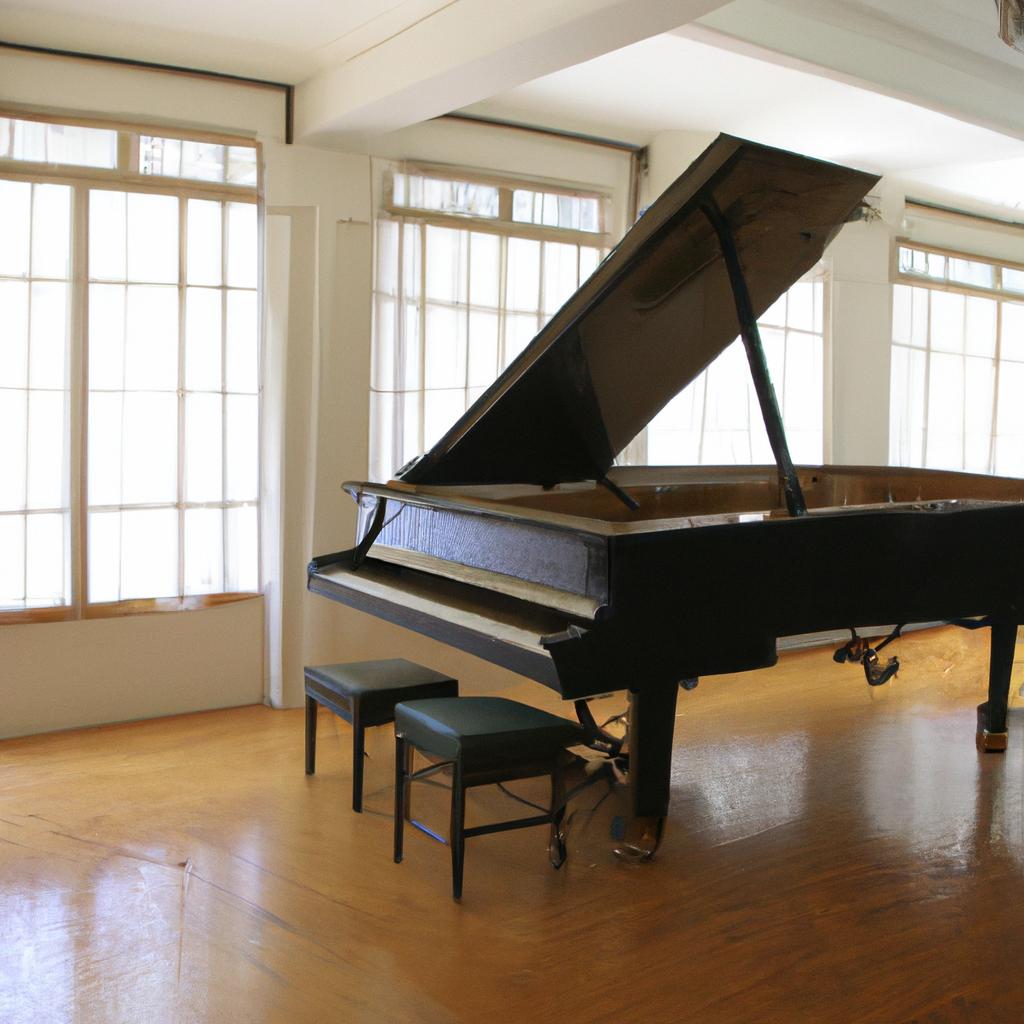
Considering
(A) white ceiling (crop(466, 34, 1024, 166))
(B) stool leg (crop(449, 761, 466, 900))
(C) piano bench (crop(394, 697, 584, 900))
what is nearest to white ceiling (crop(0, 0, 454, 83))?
(A) white ceiling (crop(466, 34, 1024, 166))

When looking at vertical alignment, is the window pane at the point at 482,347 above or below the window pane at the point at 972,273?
below

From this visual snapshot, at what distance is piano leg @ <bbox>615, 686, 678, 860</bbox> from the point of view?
9.61 feet

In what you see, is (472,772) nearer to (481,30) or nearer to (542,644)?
(542,644)

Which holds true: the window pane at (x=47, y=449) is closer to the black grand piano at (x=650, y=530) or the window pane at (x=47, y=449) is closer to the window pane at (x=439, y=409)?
the black grand piano at (x=650, y=530)

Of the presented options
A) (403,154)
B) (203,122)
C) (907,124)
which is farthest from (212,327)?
(907,124)

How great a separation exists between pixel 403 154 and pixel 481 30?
148cm

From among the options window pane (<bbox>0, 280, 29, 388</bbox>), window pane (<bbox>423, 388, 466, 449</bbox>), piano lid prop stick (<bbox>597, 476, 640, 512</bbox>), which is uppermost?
window pane (<bbox>0, 280, 29, 388</bbox>)

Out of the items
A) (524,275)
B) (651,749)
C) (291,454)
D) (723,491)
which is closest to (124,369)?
(291,454)

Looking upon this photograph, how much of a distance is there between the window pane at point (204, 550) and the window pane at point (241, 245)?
0.97m

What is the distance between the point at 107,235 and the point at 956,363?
16.7 ft

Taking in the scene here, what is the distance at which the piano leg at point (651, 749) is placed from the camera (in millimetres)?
2930

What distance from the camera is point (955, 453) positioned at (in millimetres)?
7219

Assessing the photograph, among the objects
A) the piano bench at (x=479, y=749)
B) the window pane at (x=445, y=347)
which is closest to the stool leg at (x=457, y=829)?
the piano bench at (x=479, y=749)

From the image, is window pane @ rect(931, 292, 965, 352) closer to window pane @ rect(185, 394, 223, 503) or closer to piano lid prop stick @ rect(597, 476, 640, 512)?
piano lid prop stick @ rect(597, 476, 640, 512)
